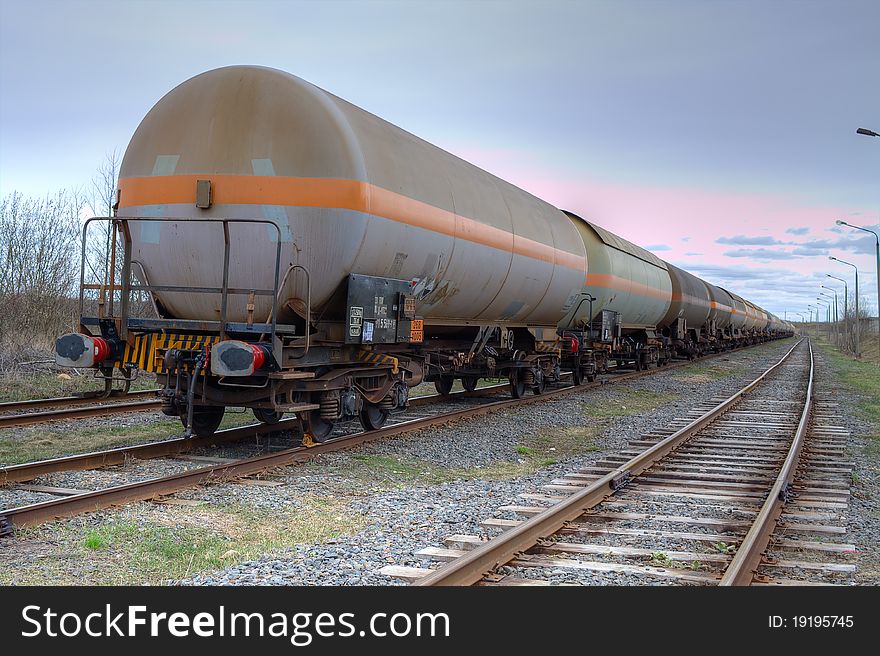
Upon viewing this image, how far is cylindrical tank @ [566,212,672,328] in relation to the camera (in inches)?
695

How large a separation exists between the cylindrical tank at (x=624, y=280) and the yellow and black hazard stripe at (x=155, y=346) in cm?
1061

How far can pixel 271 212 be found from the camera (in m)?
7.93

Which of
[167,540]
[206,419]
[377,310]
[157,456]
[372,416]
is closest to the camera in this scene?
[167,540]

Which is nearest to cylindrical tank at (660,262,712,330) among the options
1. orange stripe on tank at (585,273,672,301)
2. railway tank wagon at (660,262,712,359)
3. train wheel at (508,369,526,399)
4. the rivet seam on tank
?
railway tank wagon at (660,262,712,359)

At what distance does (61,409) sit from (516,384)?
8.18 m

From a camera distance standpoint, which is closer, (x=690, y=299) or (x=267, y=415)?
(x=267, y=415)

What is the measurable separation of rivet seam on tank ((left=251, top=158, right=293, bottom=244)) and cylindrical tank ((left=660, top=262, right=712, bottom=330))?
1979 centimetres

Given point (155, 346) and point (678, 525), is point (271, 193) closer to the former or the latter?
point (155, 346)

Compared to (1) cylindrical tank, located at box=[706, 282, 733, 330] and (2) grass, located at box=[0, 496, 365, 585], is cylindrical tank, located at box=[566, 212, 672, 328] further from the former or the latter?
(2) grass, located at box=[0, 496, 365, 585]

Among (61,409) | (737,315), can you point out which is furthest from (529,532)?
(737,315)

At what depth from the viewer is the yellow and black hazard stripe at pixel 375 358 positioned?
9384 mm

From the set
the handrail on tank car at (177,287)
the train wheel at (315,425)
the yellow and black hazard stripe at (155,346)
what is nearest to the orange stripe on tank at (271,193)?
the handrail on tank car at (177,287)

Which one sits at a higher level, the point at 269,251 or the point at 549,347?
the point at 269,251

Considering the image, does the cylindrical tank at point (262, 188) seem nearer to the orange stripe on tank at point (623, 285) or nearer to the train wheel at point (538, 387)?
the train wheel at point (538, 387)
